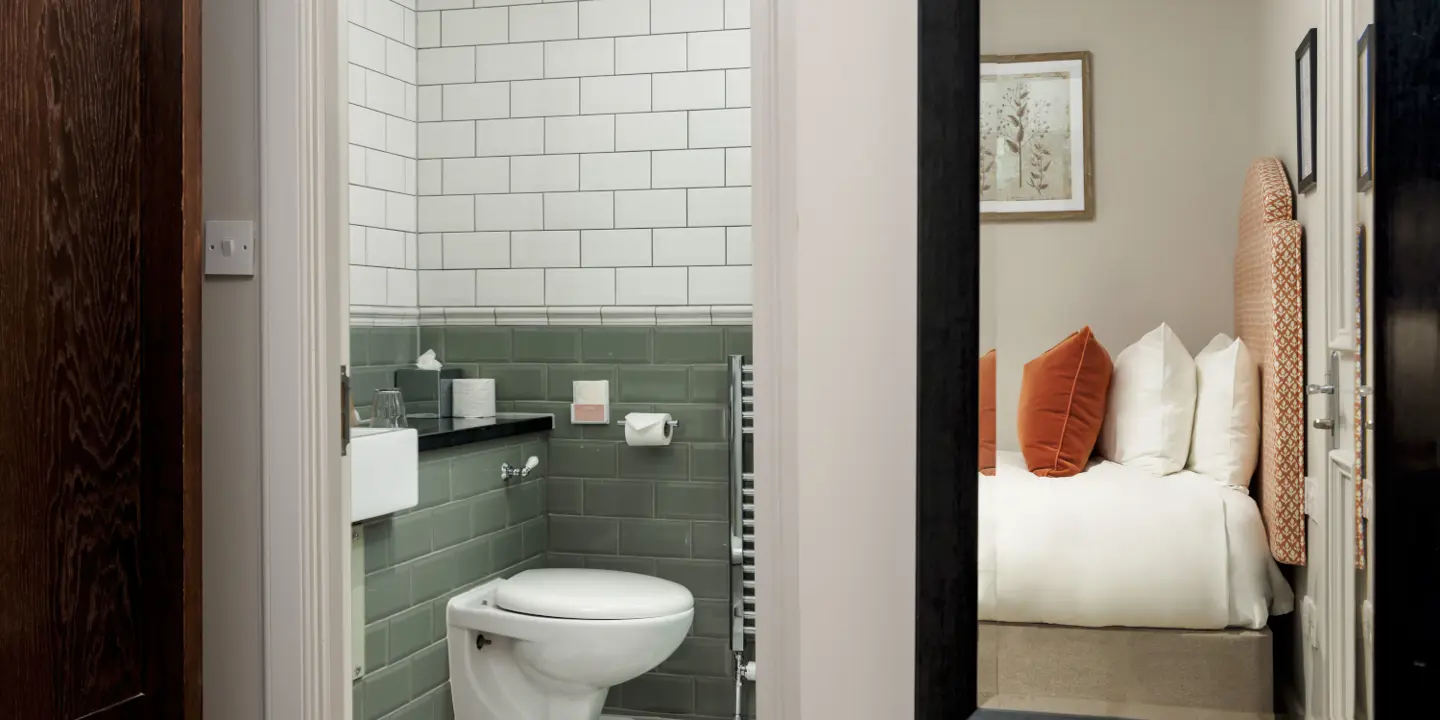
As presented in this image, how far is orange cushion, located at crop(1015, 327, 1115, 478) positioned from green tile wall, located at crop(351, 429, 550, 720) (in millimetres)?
1732

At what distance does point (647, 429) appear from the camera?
2.93m

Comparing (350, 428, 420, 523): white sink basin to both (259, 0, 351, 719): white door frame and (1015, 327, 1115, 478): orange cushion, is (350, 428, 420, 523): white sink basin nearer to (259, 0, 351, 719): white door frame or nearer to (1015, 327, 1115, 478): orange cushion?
(259, 0, 351, 719): white door frame

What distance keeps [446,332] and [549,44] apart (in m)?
0.93

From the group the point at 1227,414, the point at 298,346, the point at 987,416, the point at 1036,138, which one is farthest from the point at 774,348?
the point at 298,346

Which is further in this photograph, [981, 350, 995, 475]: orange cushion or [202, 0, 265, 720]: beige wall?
[202, 0, 265, 720]: beige wall

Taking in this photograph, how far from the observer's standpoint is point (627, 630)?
2486 mm

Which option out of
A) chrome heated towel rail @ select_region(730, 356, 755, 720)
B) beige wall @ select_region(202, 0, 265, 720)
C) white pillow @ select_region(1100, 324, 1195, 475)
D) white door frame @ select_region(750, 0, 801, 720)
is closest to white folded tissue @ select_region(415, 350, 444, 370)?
chrome heated towel rail @ select_region(730, 356, 755, 720)

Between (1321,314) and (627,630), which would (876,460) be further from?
(627,630)

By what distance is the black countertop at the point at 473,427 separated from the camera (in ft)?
8.16

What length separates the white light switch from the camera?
1.46 metres

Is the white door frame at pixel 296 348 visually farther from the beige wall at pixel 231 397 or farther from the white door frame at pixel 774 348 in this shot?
the white door frame at pixel 774 348

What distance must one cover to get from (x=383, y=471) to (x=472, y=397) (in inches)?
31.4

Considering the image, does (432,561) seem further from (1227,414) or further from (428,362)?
(1227,414)

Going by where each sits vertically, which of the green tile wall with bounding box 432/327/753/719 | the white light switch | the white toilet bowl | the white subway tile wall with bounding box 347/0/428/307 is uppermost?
the white subway tile wall with bounding box 347/0/428/307
